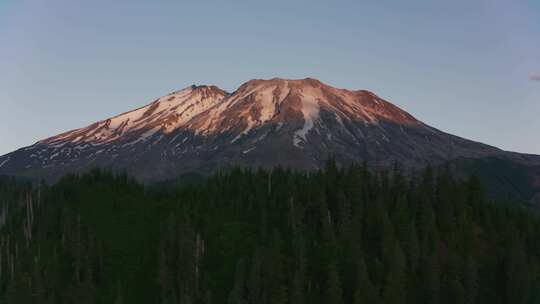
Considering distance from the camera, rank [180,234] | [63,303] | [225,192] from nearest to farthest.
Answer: [63,303] → [180,234] → [225,192]

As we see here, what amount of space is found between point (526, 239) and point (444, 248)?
902 inches

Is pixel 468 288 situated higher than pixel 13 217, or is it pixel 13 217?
pixel 13 217

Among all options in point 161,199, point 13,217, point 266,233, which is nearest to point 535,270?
point 266,233

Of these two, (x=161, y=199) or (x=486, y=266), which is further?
(x=161, y=199)

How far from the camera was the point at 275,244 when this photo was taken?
11919cm

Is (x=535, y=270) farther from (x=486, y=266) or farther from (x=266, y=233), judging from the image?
(x=266, y=233)

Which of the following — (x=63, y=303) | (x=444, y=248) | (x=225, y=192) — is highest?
(x=225, y=192)

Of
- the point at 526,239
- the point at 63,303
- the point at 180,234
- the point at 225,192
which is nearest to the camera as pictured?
the point at 63,303

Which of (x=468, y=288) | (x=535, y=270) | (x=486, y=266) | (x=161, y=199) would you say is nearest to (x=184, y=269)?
(x=161, y=199)

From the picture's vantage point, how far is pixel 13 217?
472ft

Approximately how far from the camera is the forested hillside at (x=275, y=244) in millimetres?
112875

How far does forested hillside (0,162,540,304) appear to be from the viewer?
113 meters

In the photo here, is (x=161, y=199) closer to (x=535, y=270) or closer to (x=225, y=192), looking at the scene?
(x=225, y=192)

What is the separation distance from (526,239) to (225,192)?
6698cm
